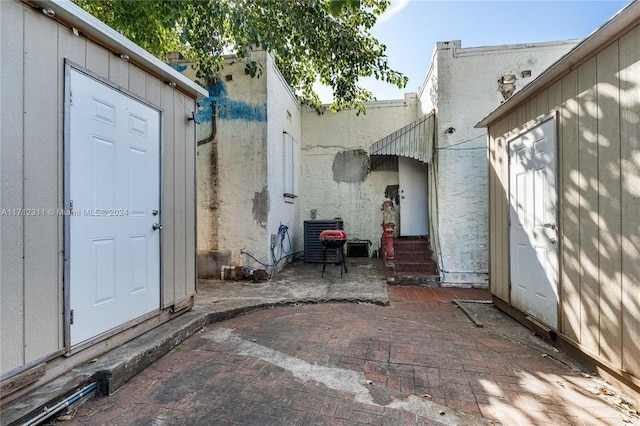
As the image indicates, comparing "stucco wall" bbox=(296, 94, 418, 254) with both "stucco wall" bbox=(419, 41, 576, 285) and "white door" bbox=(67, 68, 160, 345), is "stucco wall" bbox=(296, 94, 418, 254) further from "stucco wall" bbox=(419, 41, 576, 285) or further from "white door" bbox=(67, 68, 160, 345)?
"white door" bbox=(67, 68, 160, 345)

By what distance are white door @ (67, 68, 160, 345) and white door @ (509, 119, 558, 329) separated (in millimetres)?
3986

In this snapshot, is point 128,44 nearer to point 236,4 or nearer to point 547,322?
point 236,4

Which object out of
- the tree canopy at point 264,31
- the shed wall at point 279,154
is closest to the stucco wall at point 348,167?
the shed wall at point 279,154

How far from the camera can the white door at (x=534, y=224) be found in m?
2.84

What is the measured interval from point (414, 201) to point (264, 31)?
4645 millimetres

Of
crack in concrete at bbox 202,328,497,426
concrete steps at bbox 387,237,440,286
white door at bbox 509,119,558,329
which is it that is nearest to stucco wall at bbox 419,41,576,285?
concrete steps at bbox 387,237,440,286

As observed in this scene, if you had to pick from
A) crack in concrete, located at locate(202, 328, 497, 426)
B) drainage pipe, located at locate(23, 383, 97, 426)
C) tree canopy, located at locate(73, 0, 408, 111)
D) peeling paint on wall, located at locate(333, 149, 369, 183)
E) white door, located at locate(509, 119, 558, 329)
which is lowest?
crack in concrete, located at locate(202, 328, 497, 426)

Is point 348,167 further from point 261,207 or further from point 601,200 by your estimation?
point 601,200

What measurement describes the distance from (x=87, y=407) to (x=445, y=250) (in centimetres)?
528

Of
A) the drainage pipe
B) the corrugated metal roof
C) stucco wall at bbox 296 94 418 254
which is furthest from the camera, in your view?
stucco wall at bbox 296 94 418 254

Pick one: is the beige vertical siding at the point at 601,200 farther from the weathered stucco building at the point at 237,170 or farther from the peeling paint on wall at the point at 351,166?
the peeling paint on wall at the point at 351,166

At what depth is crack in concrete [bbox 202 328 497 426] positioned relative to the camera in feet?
6.09

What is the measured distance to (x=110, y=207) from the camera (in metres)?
2.46

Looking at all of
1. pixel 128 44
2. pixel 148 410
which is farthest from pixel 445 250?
pixel 128 44
